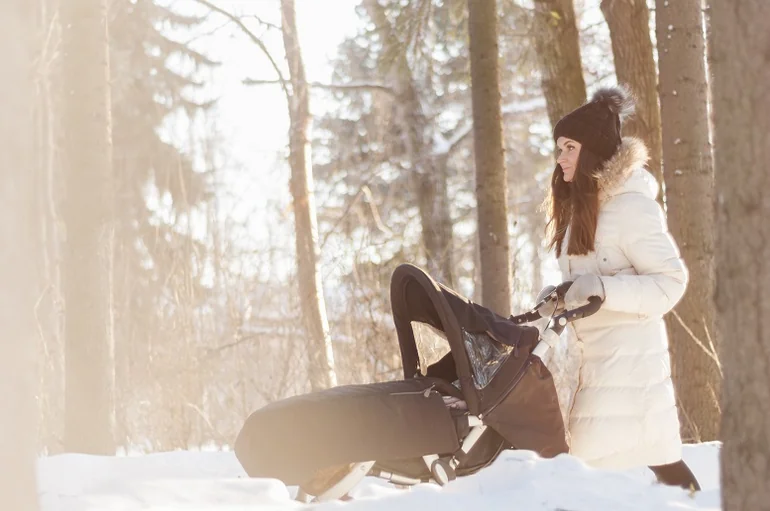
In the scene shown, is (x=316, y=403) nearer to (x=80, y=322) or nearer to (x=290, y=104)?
(x=80, y=322)

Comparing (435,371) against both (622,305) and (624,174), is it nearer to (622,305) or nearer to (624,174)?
(622,305)

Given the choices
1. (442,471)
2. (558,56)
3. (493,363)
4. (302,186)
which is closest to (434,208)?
(302,186)

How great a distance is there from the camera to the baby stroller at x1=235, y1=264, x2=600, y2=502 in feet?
10.2

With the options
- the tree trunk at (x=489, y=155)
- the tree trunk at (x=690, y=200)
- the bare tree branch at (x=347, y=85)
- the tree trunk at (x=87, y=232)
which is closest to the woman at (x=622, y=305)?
the tree trunk at (x=690, y=200)

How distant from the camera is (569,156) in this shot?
4.04 metres

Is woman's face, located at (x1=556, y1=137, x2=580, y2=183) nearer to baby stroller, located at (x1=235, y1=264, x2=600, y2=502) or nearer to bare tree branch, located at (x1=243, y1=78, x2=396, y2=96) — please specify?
baby stroller, located at (x1=235, y1=264, x2=600, y2=502)

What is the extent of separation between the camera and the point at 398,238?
13375 mm

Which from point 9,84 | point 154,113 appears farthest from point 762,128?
point 154,113

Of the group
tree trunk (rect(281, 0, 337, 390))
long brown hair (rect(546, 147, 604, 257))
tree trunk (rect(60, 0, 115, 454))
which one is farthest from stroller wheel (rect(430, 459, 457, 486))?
tree trunk (rect(281, 0, 337, 390))

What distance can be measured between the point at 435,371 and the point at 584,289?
2.24 feet

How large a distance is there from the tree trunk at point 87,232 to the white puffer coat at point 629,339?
3.60 meters

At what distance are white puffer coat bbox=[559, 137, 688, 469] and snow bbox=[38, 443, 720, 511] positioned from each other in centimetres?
19

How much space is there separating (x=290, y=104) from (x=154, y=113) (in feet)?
30.5

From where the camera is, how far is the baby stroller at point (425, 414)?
10.2 feet
